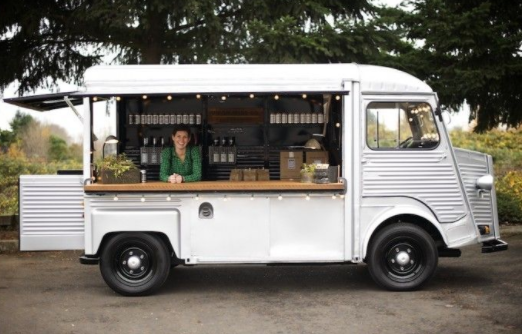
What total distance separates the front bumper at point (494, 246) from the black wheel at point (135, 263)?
3.87 m

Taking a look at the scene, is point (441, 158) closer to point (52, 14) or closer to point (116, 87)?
point (116, 87)

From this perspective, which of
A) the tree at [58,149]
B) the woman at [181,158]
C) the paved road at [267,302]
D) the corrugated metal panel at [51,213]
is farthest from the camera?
the tree at [58,149]

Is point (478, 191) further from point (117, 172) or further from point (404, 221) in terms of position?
point (117, 172)

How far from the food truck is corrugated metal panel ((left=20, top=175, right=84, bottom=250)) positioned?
0.01 metres

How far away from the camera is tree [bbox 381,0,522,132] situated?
1324 cm

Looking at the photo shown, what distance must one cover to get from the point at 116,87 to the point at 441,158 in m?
3.91

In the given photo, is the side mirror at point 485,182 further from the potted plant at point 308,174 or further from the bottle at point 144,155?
the bottle at point 144,155

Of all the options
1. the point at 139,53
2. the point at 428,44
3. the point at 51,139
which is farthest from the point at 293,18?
the point at 51,139

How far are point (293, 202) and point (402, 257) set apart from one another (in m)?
1.44

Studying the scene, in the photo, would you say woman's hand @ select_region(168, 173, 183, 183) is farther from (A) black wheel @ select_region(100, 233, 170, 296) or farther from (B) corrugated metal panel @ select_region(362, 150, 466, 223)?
(B) corrugated metal panel @ select_region(362, 150, 466, 223)

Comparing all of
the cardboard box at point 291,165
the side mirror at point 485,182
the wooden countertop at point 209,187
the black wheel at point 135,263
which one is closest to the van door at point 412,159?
the side mirror at point 485,182

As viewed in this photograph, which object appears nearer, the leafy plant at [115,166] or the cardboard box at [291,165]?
the leafy plant at [115,166]

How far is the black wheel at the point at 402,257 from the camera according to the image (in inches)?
350

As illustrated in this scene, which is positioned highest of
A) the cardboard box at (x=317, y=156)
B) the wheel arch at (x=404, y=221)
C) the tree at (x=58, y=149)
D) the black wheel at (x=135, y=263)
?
the tree at (x=58, y=149)
